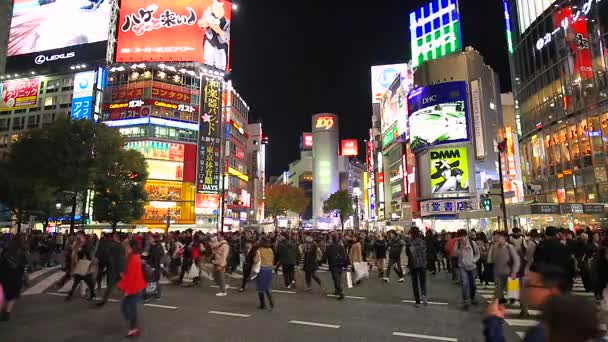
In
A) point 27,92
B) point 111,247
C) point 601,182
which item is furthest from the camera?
point 27,92

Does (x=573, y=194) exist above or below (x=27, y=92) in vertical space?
below

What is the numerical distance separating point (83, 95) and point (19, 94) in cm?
1404

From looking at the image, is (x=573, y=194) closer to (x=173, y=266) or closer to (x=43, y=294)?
(x=173, y=266)

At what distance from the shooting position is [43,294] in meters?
11.7

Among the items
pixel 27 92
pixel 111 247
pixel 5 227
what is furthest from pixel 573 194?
pixel 27 92

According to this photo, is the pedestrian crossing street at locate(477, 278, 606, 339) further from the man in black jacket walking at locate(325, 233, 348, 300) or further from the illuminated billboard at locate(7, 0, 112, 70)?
the illuminated billboard at locate(7, 0, 112, 70)

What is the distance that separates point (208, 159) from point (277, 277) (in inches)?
1686

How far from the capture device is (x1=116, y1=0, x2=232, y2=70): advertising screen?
57.5 metres

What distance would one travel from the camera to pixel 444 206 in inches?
1759

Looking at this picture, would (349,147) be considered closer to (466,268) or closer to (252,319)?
(466,268)

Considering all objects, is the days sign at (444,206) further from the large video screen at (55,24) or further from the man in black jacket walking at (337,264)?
the large video screen at (55,24)

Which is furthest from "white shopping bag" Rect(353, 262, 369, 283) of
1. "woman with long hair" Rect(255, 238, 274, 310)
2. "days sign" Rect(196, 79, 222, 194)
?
"days sign" Rect(196, 79, 222, 194)

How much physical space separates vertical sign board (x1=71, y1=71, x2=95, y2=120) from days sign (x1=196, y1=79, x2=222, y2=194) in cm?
1476

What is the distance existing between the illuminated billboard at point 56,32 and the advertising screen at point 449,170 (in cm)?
4613
